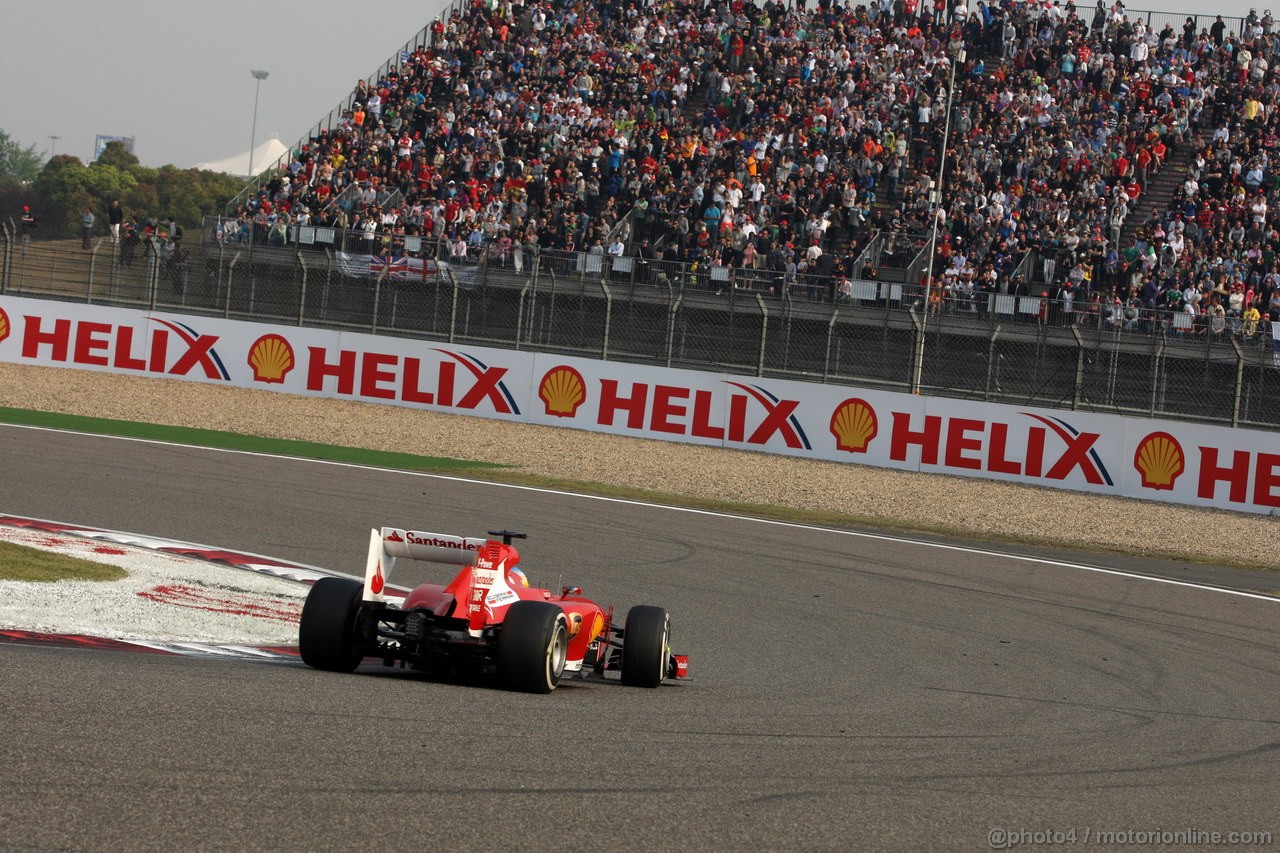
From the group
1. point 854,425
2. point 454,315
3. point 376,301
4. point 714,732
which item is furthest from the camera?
point 376,301

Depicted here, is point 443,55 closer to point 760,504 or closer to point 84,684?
point 760,504

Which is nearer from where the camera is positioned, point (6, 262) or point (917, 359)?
point (917, 359)

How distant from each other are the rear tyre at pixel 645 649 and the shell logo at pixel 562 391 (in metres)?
16.2

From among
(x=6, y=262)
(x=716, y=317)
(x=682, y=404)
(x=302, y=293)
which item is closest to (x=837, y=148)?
(x=716, y=317)

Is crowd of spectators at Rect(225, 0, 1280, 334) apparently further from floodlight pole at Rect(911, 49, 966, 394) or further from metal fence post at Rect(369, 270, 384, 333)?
metal fence post at Rect(369, 270, 384, 333)

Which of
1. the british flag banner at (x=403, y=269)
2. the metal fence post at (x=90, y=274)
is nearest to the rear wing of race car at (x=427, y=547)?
the british flag banner at (x=403, y=269)

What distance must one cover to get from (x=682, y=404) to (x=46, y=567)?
14511 millimetres

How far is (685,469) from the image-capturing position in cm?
2094

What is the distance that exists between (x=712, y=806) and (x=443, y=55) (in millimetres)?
35866

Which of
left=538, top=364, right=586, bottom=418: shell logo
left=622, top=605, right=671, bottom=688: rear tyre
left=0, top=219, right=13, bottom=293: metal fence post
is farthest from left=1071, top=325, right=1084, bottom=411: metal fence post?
left=0, top=219, right=13, bottom=293: metal fence post

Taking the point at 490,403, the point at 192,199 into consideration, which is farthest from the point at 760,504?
the point at 192,199

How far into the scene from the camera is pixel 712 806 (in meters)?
4.98

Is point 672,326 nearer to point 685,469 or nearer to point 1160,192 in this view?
point 685,469

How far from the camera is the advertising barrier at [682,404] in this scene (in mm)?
20812
